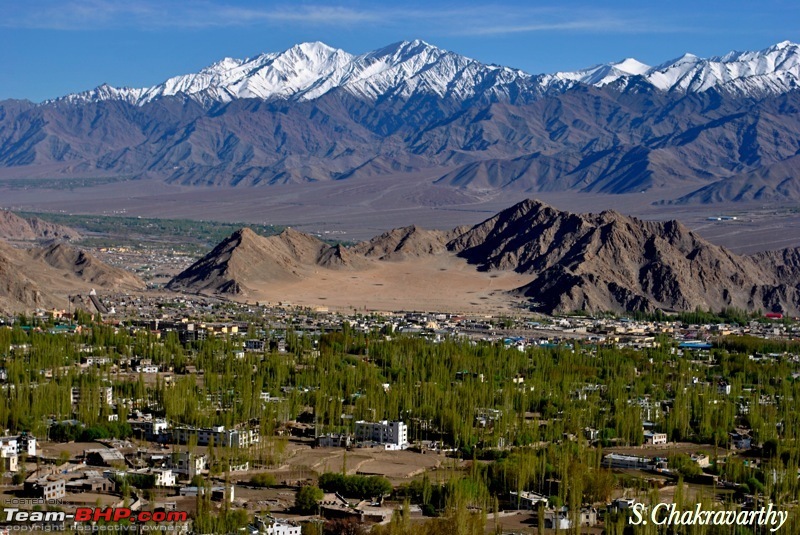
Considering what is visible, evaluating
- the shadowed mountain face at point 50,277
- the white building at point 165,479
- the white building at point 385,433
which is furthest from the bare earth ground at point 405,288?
the white building at point 165,479

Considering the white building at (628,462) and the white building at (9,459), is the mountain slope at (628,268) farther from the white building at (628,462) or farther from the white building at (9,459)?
the white building at (9,459)

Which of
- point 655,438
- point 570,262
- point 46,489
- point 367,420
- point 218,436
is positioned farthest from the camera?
point 570,262

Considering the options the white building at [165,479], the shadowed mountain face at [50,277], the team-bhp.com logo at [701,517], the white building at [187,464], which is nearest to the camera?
the team-bhp.com logo at [701,517]

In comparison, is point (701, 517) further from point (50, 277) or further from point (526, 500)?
point (50, 277)

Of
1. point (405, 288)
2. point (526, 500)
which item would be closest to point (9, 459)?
point (526, 500)

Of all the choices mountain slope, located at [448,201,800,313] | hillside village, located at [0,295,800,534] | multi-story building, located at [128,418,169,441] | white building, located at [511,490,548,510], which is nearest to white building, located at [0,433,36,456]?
hillside village, located at [0,295,800,534]

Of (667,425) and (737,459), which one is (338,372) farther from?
(737,459)
